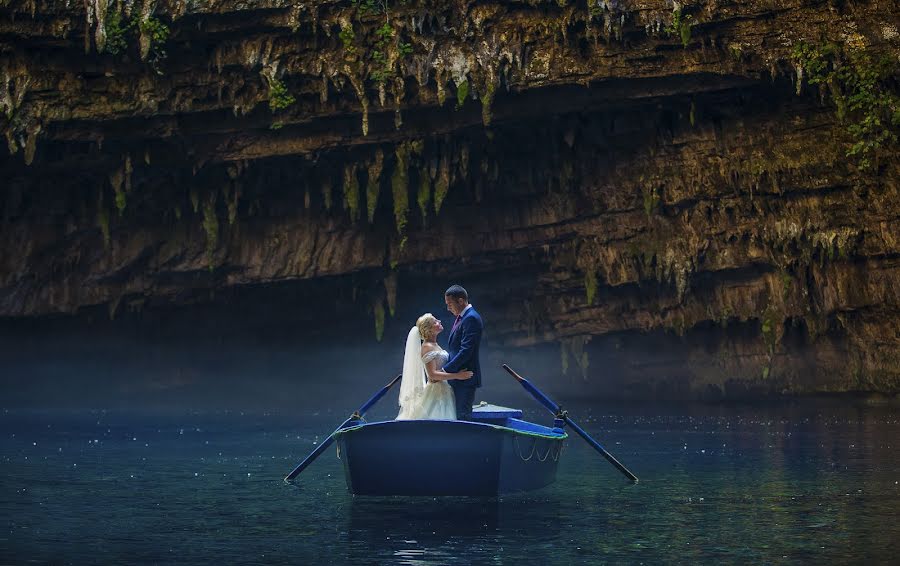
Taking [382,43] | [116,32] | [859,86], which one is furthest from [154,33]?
[859,86]

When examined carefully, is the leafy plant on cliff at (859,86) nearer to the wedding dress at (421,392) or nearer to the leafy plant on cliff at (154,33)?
the leafy plant on cliff at (154,33)

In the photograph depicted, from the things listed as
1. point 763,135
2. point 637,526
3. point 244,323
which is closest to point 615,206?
point 763,135

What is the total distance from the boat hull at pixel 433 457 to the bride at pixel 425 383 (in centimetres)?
96

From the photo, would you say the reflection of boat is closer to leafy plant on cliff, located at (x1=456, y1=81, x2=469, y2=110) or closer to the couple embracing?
the couple embracing

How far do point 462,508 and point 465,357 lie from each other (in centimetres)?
216

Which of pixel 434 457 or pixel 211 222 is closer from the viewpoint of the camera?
pixel 434 457

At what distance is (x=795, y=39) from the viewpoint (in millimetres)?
30969

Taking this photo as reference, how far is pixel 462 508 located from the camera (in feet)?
52.0

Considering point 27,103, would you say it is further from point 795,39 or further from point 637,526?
point 637,526

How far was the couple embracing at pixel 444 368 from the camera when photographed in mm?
16688

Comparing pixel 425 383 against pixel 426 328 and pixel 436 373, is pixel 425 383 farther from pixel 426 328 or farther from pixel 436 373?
pixel 426 328

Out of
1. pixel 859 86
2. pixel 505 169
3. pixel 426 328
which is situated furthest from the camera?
pixel 505 169

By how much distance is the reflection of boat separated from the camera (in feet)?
51.8

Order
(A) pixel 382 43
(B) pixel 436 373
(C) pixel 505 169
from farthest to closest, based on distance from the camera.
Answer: (C) pixel 505 169 < (A) pixel 382 43 < (B) pixel 436 373
